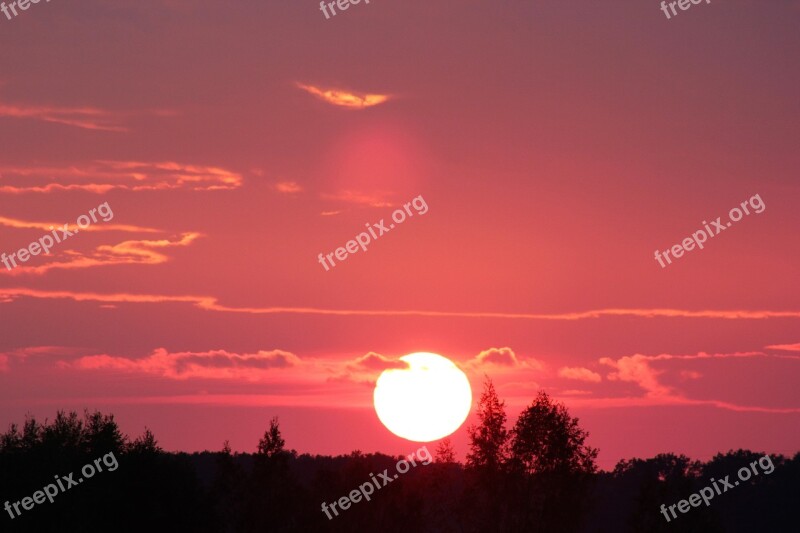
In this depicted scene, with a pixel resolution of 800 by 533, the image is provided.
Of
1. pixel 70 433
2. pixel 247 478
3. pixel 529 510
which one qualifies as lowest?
pixel 529 510

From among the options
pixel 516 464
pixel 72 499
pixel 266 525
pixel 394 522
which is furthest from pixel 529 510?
pixel 72 499

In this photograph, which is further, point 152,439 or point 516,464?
point 516,464

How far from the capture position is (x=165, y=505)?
10606 cm

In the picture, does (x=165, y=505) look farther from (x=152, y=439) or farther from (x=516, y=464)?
(x=516, y=464)

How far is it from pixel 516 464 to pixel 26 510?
5224 cm

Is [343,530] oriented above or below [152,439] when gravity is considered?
below

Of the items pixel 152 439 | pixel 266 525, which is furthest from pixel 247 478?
pixel 152 439

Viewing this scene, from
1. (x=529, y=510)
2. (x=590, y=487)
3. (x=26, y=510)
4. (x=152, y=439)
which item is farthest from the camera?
(x=590, y=487)

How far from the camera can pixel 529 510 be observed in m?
121

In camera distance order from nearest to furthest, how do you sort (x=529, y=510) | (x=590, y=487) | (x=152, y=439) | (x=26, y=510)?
1. (x=26, y=510)
2. (x=152, y=439)
3. (x=529, y=510)
4. (x=590, y=487)

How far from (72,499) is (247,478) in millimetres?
24005

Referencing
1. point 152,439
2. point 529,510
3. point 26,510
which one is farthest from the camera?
point 529,510

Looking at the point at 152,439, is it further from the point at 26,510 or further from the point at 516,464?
the point at 516,464

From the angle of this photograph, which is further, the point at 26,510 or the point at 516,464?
the point at 516,464
